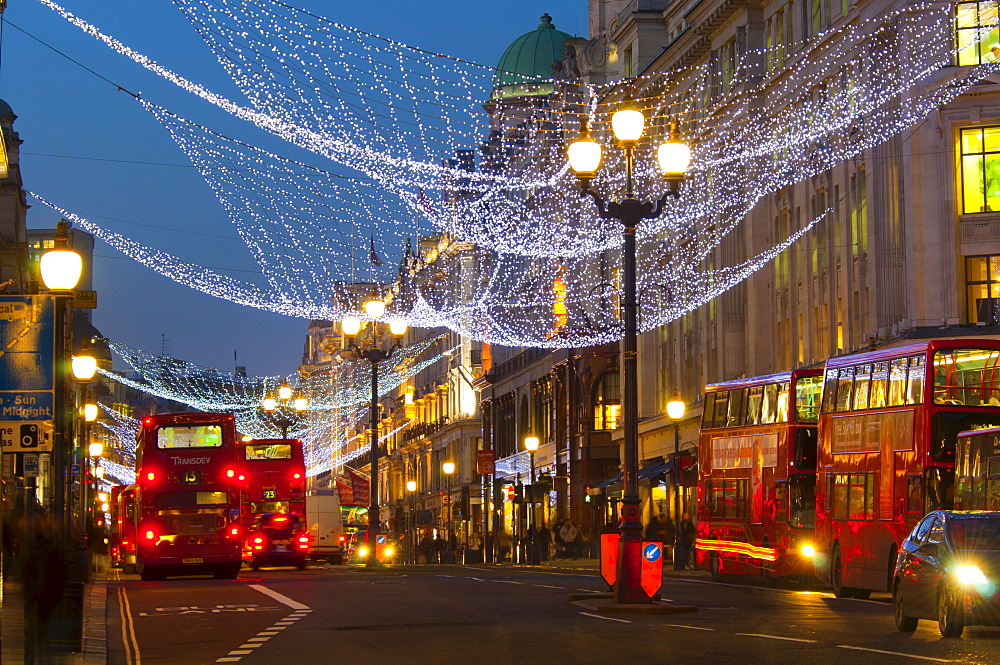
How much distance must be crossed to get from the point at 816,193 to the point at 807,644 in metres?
32.6

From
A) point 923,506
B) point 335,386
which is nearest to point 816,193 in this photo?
point 923,506

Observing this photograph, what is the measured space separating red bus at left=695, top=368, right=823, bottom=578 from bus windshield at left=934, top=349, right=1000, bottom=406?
6.95m

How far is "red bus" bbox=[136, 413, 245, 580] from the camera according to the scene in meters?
37.7

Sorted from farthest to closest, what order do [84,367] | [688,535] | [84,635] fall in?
[688,535], [84,367], [84,635]

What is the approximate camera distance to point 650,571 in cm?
2194

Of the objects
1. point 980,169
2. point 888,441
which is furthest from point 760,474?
point 980,169

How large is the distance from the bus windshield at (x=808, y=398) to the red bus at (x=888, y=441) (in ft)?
7.67

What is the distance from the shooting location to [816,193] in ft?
154

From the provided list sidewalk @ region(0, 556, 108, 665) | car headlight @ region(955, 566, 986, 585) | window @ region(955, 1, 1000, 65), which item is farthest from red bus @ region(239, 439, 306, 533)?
car headlight @ region(955, 566, 986, 585)

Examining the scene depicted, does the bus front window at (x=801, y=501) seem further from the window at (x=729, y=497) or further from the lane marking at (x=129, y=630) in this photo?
the lane marking at (x=129, y=630)

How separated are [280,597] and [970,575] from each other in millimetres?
13465

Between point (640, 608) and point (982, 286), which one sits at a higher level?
point (982, 286)

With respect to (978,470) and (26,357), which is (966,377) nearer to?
(978,470)

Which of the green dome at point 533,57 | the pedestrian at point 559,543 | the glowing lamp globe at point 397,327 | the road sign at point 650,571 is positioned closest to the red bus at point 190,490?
the glowing lamp globe at point 397,327
